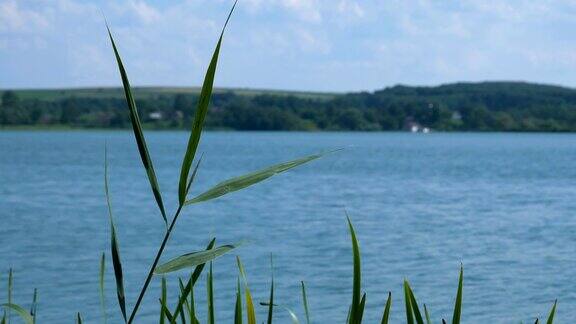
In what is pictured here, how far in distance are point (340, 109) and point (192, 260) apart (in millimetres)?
105774

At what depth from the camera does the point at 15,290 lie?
555 inches

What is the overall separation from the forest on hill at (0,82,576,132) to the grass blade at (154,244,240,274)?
96080 mm

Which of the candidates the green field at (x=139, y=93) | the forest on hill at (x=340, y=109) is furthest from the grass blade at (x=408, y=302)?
the green field at (x=139, y=93)

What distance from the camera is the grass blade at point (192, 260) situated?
178cm

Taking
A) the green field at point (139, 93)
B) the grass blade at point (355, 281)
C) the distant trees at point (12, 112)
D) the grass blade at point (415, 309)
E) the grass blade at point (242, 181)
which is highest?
the grass blade at point (242, 181)

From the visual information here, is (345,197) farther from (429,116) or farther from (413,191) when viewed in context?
(429,116)

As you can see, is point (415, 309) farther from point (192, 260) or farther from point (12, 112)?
point (12, 112)

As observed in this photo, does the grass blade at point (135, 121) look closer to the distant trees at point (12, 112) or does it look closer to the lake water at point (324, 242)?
the lake water at point (324, 242)

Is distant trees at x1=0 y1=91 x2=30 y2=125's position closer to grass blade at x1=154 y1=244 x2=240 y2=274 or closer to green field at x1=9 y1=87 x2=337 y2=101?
green field at x1=9 y1=87 x2=337 y2=101

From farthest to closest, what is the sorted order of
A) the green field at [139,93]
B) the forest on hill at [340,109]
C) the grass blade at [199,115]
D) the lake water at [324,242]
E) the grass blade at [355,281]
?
1. the green field at [139,93]
2. the forest on hill at [340,109]
3. the lake water at [324,242]
4. the grass blade at [355,281]
5. the grass blade at [199,115]

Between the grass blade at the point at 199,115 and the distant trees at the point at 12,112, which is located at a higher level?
the grass blade at the point at 199,115

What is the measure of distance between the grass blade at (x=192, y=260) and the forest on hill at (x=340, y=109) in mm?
96080

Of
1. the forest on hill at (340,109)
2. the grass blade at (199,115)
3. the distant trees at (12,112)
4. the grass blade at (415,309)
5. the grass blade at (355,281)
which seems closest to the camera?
the grass blade at (199,115)

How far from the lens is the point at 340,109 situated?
10731cm
